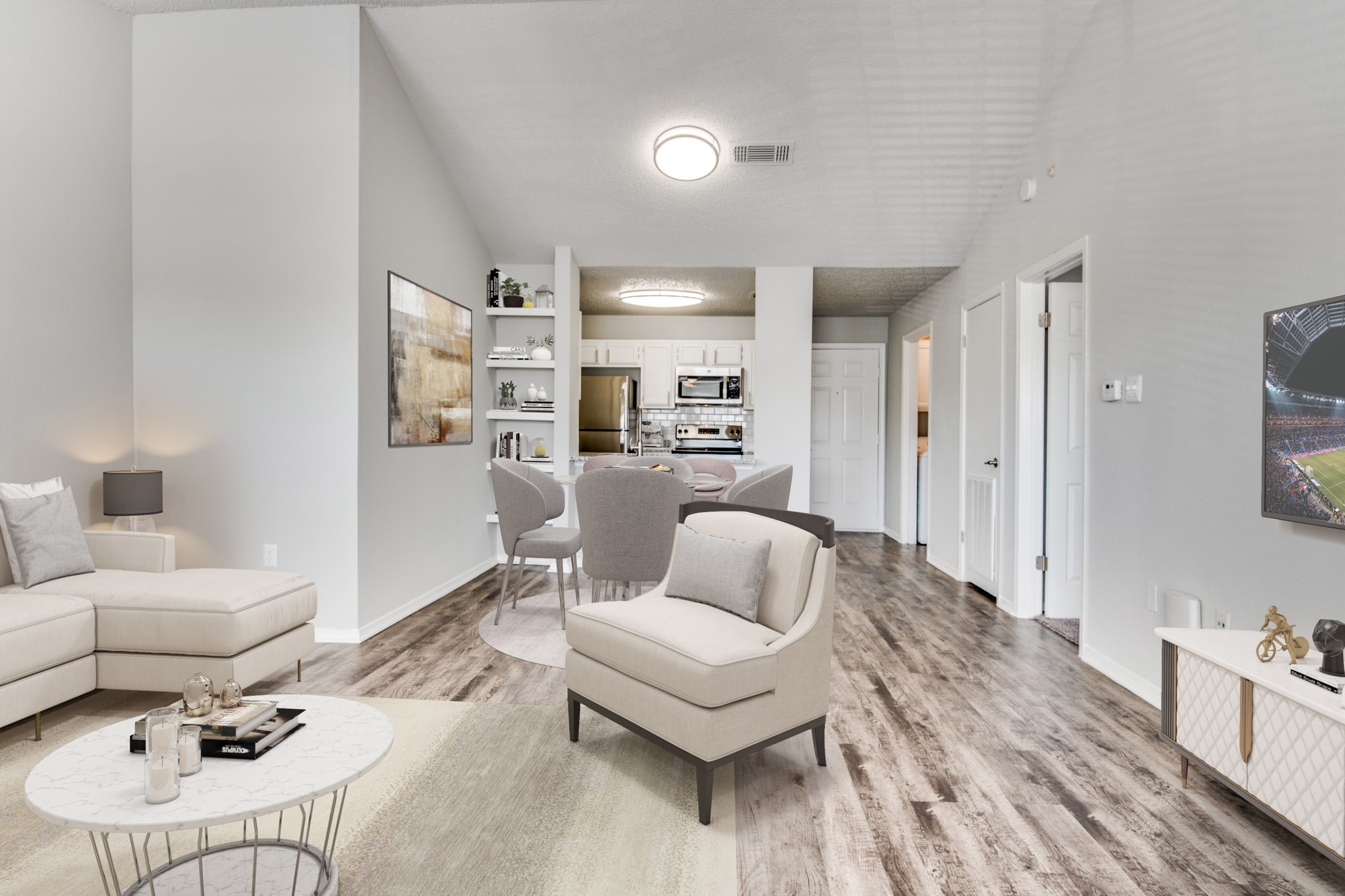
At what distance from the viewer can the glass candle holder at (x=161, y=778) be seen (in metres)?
1.29

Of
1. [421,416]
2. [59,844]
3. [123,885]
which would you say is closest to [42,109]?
[421,416]

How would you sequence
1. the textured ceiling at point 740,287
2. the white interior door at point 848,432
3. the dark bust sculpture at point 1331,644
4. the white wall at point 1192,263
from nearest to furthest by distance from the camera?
the dark bust sculpture at point 1331,644, the white wall at point 1192,263, the textured ceiling at point 740,287, the white interior door at point 848,432

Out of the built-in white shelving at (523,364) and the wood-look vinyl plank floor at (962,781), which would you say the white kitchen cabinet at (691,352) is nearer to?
→ the built-in white shelving at (523,364)

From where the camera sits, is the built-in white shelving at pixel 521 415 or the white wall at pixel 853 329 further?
the white wall at pixel 853 329

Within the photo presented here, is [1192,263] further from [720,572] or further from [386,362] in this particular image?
[386,362]

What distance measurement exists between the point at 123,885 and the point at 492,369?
4312 millimetres

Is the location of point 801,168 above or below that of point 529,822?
above

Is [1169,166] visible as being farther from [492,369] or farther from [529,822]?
[492,369]

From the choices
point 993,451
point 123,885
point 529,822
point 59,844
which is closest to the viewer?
point 123,885

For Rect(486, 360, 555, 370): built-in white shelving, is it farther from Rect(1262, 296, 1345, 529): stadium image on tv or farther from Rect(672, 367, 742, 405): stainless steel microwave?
Rect(1262, 296, 1345, 529): stadium image on tv

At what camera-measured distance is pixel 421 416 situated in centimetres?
423

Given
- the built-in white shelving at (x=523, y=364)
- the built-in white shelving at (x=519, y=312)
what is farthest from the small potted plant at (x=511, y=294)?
the built-in white shelving at (x=523, y=364)

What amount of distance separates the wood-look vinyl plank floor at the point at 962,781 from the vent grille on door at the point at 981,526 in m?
0.97

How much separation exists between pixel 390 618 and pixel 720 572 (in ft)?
7.77
